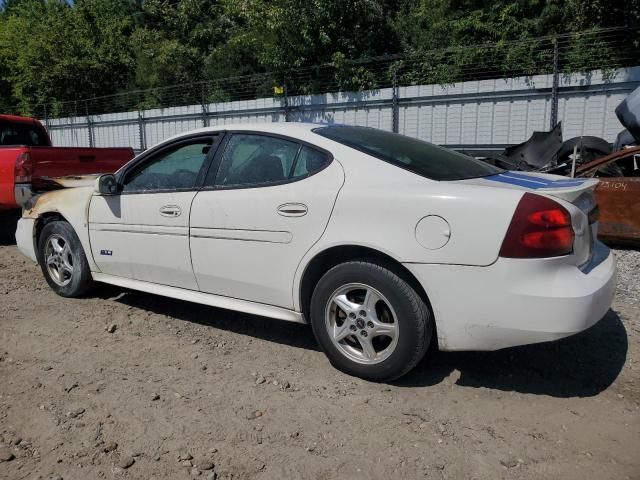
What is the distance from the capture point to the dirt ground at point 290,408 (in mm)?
2539

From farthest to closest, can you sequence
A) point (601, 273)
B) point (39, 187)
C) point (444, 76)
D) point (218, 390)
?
point (444, 76) < point (39, 187) < point (218, 390) < point (601, 273)

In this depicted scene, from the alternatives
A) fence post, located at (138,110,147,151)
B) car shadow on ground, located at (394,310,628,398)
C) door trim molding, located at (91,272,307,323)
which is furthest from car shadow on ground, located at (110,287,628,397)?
fence post, located at (138,110,147,151)

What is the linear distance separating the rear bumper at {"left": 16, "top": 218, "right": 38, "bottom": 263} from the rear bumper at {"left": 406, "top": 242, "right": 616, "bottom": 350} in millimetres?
3890

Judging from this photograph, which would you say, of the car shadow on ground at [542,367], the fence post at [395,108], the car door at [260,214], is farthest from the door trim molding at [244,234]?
the fence post at [395,108]

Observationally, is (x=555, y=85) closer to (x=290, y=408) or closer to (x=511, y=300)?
(x=511, y=300)

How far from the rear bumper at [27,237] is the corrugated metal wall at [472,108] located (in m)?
9.66

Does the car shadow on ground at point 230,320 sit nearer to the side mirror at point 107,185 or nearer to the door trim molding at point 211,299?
the door trim molding at point 211,299

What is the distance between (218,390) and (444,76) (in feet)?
38.2

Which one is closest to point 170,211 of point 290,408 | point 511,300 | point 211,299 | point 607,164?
point 211,299

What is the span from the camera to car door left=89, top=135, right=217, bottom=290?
394 cm

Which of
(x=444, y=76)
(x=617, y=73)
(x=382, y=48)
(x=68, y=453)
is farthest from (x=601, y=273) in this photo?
(x=382, y=48)

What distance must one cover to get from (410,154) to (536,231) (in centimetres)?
104

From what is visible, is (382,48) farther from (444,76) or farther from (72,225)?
(72,225)

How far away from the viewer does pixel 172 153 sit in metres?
4.20
